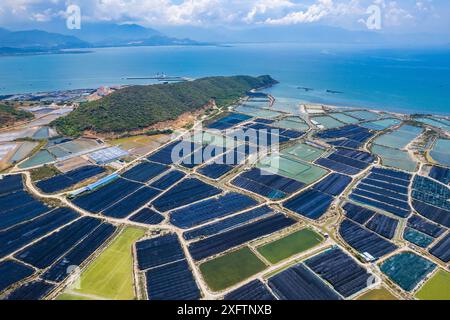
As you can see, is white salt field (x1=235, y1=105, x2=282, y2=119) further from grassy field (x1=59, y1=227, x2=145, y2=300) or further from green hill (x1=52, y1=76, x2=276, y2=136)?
grassy field (x1=59, y1=227, x2=145, y2=300)

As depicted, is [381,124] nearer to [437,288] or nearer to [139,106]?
[437,288]

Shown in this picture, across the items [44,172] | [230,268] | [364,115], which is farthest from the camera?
[364,115]

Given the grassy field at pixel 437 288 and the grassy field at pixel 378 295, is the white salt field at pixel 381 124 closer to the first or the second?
the grassy field at pixel 437 288

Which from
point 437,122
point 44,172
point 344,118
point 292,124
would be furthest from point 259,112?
point 44,172

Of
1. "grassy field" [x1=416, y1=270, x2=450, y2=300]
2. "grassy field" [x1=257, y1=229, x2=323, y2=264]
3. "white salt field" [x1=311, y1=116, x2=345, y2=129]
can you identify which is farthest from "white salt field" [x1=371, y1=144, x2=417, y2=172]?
"grassy field" [x1=257, y1=229, x2=323, y2=264]

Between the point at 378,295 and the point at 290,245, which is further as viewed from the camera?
the point at 290,245

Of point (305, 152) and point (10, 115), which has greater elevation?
point (10, 115)
